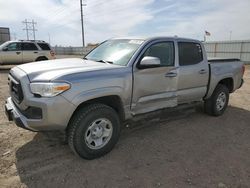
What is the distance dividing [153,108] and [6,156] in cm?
255

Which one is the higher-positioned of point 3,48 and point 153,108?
point 3,48

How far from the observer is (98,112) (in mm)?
3607

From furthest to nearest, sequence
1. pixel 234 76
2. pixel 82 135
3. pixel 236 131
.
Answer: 1. pixel 234 76
2. pixel 236 131
3. pixel 82 135

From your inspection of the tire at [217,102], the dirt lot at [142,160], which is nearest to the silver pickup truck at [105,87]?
the dirt lot at [142,160]

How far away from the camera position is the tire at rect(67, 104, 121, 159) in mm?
3482

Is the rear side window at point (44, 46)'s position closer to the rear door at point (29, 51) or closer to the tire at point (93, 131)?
the rear door at point (29, 51)

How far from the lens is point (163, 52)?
4625 mm

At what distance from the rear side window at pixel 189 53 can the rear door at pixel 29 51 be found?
12.4 metres

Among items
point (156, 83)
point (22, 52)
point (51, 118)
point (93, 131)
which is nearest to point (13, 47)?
point (22, 52)

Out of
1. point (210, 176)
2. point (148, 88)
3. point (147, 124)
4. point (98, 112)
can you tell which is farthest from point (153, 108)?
point (210, 176)

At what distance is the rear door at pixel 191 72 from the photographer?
192 inches

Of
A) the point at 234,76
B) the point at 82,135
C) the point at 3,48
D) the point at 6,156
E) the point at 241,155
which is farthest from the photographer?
the point at 3,48

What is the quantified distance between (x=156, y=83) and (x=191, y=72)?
3.54ft

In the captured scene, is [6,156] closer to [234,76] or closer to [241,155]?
[241,155]
